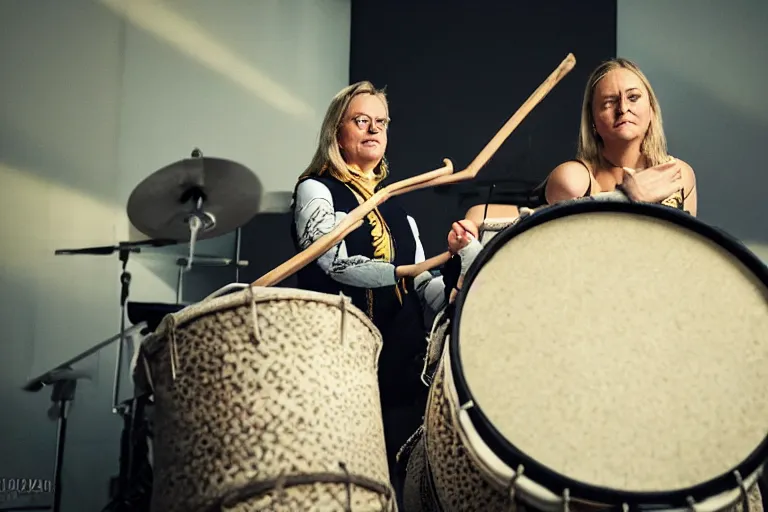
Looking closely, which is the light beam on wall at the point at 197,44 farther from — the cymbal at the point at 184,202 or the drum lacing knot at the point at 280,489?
the drum lacing knot at the point at 280,489

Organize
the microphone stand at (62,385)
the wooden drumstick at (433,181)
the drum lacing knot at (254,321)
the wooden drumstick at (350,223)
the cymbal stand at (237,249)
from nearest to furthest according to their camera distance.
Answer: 1. the drum lacing knot at (254,321)
2. the wooden drumstick at (350,223)
3. the wooden drumstick at (433,181)
4. the microphone stand at (62,385)
5. the cymbal stand at (237,249)

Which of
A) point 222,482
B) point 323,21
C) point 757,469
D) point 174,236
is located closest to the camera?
point 757,469

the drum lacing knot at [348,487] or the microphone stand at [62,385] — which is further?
the microphone stand at [62,385]

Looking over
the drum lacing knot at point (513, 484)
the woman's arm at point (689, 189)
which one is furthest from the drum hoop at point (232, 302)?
the woman's arm at point (689, 189)

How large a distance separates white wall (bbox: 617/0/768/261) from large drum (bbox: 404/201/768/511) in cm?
107

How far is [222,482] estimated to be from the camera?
126 centimetres

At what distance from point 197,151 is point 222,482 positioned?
117 centimetres

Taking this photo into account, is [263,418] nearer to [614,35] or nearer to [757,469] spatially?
[757,469]

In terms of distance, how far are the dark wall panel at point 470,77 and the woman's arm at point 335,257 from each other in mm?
179

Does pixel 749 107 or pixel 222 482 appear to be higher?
pixel 749 107

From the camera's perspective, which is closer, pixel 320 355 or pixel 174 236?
pixel 320 355

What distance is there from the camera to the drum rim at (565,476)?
1.10 meters

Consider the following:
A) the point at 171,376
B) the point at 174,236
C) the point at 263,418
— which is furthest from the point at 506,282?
the point at 174,236

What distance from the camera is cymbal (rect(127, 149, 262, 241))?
7.07ft
